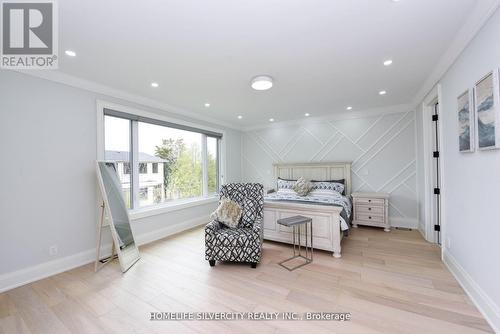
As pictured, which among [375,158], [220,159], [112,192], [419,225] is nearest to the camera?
[112,192]

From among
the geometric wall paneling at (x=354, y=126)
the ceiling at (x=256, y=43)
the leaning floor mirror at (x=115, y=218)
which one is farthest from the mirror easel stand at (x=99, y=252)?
the geometric wall paneling at (x=354, y=126)

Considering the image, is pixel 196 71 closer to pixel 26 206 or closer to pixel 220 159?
pixel 26 206

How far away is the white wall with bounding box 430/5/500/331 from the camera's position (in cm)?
161

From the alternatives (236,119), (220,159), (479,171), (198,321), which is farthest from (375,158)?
(198,321)

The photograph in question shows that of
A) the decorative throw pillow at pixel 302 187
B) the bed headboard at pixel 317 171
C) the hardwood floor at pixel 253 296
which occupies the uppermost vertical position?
the bed headboard at pixel 317 171

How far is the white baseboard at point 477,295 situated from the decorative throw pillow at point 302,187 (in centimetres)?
234

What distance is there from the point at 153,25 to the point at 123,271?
9.21ft

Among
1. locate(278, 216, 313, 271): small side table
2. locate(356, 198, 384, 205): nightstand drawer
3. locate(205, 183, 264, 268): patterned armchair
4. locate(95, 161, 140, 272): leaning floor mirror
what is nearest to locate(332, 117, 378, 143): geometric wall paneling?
locate(356, 198, 384, 205): nightstand drawer

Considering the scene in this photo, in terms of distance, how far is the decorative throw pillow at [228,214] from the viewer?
9.65 feet

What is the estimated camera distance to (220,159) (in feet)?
18.0

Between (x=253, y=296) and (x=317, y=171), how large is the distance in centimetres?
352

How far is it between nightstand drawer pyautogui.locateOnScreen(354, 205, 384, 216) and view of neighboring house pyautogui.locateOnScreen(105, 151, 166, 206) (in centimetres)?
408

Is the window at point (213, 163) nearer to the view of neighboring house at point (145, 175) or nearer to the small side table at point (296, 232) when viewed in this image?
the view of neighboring house at point (145, 175)

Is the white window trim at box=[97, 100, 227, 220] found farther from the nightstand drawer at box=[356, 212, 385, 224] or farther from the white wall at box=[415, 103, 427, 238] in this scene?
the white wall at box=[415, 103, 427, 238]
